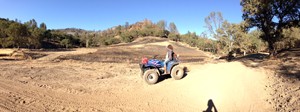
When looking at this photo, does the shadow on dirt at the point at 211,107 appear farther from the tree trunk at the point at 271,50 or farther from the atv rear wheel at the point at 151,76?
the tree trunk at the point at 271,50

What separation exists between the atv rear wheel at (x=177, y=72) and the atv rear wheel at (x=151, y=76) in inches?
31.6

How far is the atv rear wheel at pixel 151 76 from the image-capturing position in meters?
10.5

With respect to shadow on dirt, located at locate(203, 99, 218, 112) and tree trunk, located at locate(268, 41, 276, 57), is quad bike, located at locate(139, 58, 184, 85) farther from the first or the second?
tree trunk, located at locate(268, 41, 276, 57)

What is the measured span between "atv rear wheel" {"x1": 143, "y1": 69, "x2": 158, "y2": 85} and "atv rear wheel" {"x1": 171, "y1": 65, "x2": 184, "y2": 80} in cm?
80

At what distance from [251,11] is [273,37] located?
3026 mm

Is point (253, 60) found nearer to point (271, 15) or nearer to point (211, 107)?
point (271, 15)

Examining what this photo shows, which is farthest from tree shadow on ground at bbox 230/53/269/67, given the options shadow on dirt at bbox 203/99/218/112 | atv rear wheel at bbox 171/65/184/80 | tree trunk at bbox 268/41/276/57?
shadow on dirt at bbox 203/99/218/112

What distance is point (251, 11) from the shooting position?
1627 centimetres

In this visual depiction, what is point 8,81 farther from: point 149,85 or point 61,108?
point 149,85

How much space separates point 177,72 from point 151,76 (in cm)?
124

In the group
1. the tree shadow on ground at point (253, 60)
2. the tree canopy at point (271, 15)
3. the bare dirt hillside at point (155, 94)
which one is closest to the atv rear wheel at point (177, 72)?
the bare dirt hillside at point (155, 94)

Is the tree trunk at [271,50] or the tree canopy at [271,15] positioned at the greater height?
the tree canopy at [271,15]

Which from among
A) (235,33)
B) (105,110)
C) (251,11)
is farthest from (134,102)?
(235,33)

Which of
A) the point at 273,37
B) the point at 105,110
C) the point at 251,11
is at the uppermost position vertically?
the point at 251,11
